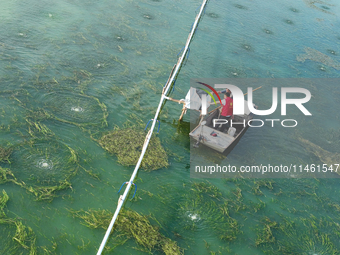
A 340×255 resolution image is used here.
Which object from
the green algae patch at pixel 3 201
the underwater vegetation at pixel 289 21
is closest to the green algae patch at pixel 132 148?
the green algae patch at pixel 3 201

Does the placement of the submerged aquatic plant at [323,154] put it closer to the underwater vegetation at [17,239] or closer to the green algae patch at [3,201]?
the underwater vegetation at [17,239]

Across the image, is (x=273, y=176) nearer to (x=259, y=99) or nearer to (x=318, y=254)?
(x=318, y=254)

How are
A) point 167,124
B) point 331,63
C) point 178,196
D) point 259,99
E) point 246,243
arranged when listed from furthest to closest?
point 331,63 < point 259,99 < point 167,124 < point 178,196 < point 246,243

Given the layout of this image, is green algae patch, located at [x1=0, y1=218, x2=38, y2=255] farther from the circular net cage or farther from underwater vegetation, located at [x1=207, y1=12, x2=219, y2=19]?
underwater vegetation, located at [x1=207, y1=12, x2=219, y2=19]

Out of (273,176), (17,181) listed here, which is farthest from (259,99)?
(17,181)

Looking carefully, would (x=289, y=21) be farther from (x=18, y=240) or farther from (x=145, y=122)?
(x=18, y=240)

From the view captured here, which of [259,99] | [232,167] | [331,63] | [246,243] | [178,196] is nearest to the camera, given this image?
[246,243]

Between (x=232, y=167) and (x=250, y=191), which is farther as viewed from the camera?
(x=232, y=167)

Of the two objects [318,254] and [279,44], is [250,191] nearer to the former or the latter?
[318,254]
